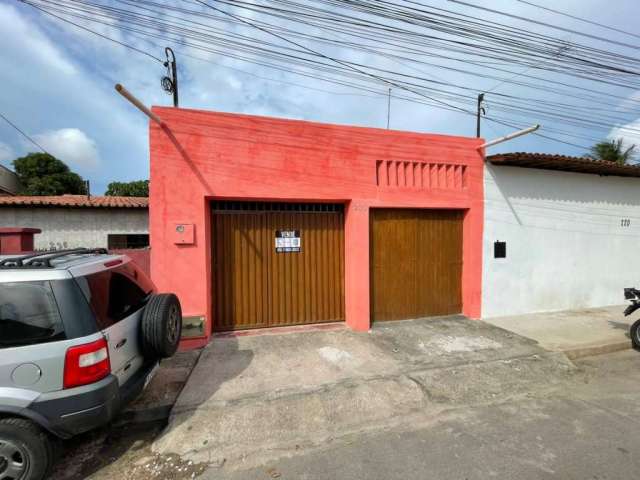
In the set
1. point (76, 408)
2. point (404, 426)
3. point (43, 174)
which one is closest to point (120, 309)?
point (76, 408)

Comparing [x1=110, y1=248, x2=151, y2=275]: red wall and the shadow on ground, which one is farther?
[x1=110, y1=248, x2=151, y2=275]: red wall

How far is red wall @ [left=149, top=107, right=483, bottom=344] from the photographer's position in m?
4.81

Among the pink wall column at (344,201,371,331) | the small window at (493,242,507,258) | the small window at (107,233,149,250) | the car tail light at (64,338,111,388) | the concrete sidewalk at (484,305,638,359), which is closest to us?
the car tail light at (64,338,111,388)

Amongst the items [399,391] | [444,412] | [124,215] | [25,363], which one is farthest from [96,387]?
[124,215]

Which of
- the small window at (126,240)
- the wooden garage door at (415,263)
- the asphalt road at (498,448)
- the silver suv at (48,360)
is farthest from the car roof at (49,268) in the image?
the small window at (126,240)

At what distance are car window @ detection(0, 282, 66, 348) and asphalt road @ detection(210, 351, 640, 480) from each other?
161 cm

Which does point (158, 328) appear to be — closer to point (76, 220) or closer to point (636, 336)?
point (636, 336)

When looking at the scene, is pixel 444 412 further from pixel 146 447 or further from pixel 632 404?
pixel 146 447

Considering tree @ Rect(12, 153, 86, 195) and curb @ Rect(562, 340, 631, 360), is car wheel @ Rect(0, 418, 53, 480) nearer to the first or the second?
curb @ Rect(562, 340, 631, 360)

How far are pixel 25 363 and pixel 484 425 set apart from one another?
154 inches

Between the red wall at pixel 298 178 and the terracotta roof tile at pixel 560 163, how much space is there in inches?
21.5

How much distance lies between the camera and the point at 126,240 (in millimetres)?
11047

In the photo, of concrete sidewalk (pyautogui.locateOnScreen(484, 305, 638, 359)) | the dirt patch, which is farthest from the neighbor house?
concrete sidewalk (pyautogui.locateOnScreen(484, 305, 638, 359))

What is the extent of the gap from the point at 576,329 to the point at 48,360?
771 cm
